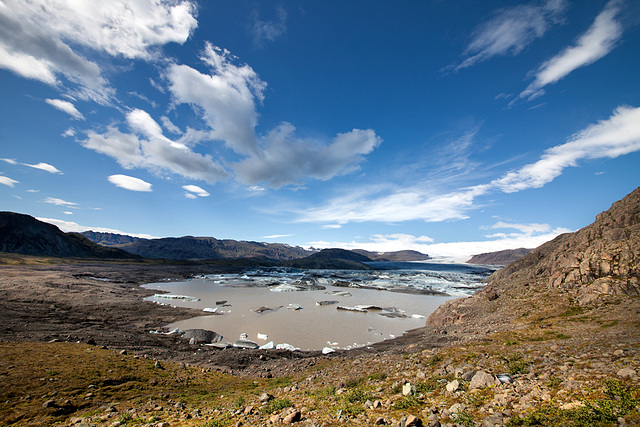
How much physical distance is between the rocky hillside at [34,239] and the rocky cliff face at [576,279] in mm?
212559

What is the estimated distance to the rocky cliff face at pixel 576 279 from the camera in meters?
16.8

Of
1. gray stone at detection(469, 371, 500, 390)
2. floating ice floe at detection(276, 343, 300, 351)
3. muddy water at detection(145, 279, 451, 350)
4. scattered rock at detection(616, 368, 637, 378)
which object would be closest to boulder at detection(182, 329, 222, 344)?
muddy water at detection(145, 279, 451, 350)

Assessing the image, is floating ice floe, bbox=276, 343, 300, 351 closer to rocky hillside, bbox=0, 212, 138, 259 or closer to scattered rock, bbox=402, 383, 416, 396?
scattered rock, bbox=402, 383, 416, 396

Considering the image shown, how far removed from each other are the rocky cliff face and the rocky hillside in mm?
212559

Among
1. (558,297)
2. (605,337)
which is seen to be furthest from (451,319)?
(605,337)

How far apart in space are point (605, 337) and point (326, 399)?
13.5 metres

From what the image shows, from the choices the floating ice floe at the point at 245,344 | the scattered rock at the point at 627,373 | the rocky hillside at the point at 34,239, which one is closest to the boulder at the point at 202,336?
the floating ice floe at the point at 245,344

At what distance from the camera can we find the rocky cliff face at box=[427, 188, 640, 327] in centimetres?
1675

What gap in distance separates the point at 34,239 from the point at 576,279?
230m

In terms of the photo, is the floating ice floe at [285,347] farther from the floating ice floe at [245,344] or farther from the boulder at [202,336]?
the boulder at [202,336]

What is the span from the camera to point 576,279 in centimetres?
1903

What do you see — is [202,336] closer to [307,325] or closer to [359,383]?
[307,325]

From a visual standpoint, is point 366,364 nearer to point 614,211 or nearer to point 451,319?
point 451,319

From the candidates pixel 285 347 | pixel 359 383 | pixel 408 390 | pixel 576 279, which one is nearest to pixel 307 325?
pixel 285 347
